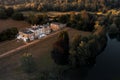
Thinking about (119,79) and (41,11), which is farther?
(41,11)

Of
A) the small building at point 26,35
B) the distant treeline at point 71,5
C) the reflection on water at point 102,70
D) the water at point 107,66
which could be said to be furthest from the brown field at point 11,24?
the reflection on water at point 102,70

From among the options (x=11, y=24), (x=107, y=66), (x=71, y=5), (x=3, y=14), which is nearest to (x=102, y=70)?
(x=107, y=66)

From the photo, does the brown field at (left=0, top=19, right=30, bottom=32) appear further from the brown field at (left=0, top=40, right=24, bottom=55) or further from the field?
the field

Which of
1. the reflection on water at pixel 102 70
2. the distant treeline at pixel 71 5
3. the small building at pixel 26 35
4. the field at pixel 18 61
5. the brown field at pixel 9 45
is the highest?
the distant treeline at pixel 71 5

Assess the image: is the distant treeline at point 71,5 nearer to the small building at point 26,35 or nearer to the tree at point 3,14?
the tree at point 3,14

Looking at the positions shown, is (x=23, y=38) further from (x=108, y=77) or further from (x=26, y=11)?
(x=26, y=11)

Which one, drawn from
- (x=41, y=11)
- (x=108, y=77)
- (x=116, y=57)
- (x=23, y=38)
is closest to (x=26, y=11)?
(x=41, y=11)

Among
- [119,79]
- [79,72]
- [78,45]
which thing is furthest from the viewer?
[78,45]

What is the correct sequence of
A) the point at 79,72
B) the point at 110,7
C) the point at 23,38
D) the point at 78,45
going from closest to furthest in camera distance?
the point at 79,72 → the point at 78,45 → the point at 23,38 → the point at 110,7
